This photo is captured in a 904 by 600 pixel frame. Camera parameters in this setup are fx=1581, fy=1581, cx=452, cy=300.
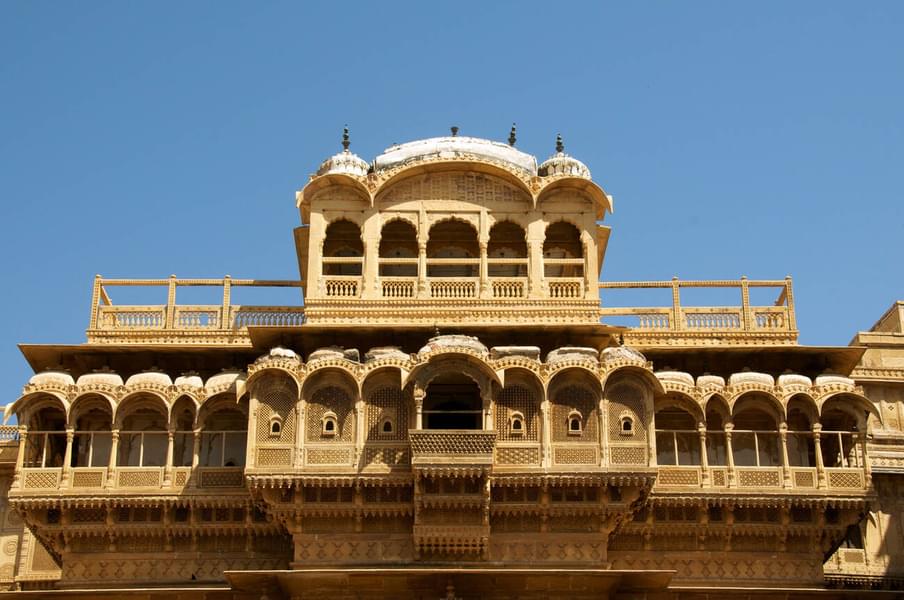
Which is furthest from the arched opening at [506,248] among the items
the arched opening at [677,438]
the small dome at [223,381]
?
the small dome at [223,381]

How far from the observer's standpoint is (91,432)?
29.4m

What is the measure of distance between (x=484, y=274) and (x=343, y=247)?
3.45 m

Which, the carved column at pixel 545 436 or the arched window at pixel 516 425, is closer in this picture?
the carved column at pixel 545 436

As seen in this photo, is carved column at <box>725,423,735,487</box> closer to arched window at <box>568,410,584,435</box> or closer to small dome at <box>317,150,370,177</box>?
arched window at <box>568,410,584,435</box>

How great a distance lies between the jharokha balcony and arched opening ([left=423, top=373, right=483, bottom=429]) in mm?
1131

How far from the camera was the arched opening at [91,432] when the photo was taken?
96.0 ft

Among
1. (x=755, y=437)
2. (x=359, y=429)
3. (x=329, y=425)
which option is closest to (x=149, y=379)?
(x=329, y=425)

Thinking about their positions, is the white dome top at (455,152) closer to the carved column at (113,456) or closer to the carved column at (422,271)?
the carved column at (422,271)

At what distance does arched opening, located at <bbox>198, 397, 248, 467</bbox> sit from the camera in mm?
29609

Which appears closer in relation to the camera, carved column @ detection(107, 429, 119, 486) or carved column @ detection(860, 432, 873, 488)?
carved column @ detection(107, 429, 119, 486)

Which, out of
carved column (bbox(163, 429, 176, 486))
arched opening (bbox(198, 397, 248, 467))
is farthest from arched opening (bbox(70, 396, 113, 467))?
arched opening (bbox(198, 397, 248, 467))

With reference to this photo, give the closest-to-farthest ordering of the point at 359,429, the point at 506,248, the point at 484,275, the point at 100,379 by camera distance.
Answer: the point at 359,429
the point at 100,379
the point at 484,275
the point at 506,248

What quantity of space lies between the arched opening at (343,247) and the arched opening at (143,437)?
15.1 feet

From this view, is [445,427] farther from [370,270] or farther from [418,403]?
[370,270]
